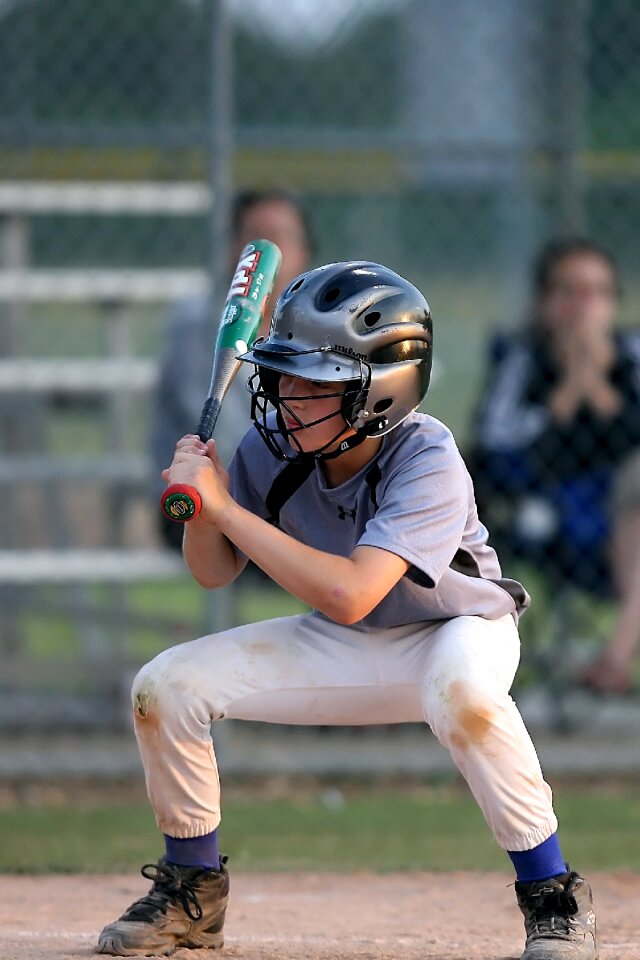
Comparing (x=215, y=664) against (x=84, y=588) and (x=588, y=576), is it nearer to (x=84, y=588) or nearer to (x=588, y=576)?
(x=588, y=576)

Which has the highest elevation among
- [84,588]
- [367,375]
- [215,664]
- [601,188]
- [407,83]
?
[407,83]

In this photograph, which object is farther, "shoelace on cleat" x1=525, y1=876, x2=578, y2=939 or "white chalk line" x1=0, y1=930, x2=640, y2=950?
"white chalk line" x1=0, y1=930, x2=640, y2=950

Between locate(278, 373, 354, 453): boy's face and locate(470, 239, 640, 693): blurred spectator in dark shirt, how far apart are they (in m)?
2.55

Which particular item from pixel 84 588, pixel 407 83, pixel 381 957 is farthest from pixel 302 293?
pixel 407 83

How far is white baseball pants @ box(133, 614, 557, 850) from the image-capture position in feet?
9.31

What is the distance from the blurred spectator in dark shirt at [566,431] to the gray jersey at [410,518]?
7.45 ft

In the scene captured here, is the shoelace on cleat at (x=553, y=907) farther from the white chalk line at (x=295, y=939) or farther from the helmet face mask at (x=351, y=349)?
the helmet face mask at (x=351, y=349)

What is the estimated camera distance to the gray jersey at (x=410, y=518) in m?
2.87

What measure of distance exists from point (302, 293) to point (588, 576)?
276 cm

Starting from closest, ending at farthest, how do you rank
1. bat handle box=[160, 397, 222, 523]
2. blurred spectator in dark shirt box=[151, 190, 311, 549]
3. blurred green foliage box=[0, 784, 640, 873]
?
bat handle box=[160, 397, 222, 523], blurred green foliage box=[0, 784, 640, 873], blurred spectator in dark shirt box=[151, 190, 311, 549]

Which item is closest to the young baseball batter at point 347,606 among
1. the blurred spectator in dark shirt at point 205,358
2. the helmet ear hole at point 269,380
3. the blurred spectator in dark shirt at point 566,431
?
the helmet ear hole at point 269,380

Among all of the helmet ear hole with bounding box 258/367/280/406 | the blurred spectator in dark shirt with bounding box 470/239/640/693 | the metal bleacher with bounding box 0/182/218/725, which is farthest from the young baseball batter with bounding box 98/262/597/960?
the blurred spectator in dark shirt with bounding box 470/239/640/693

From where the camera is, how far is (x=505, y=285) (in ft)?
28.8

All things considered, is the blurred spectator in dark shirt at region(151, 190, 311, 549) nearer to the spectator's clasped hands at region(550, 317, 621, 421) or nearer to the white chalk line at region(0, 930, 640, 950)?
the spectator's clasped hands at region(550, 317, 621, 421)
